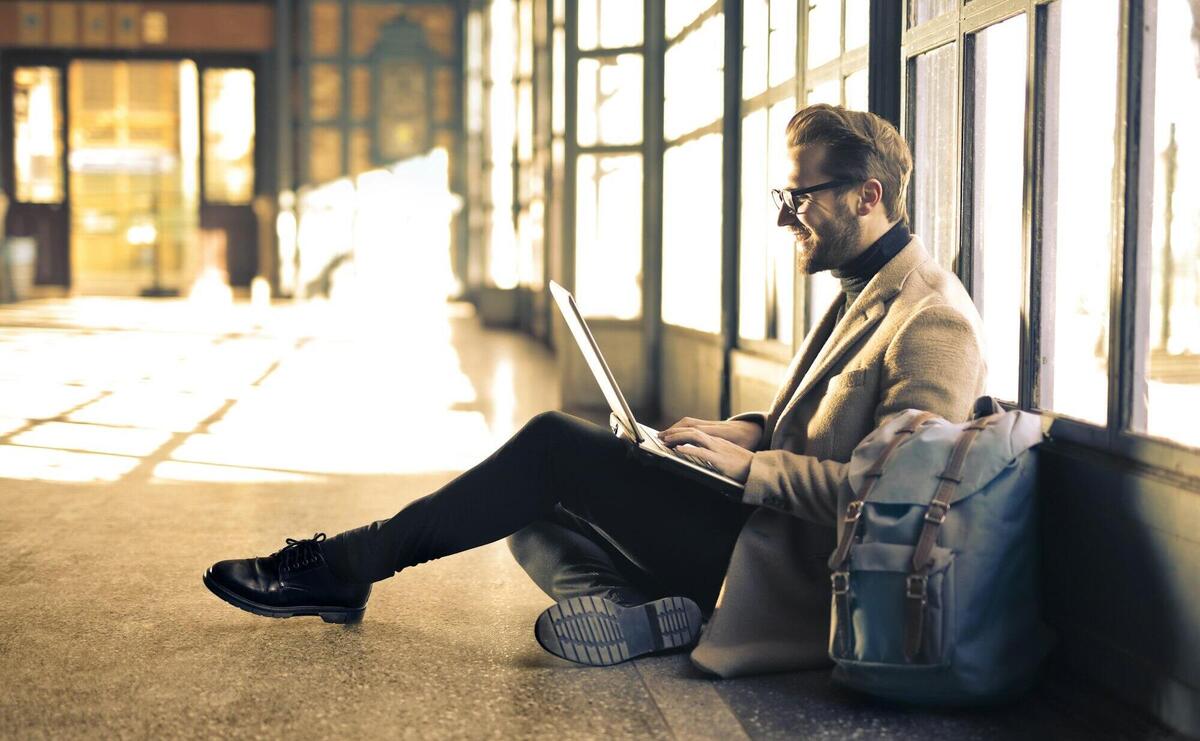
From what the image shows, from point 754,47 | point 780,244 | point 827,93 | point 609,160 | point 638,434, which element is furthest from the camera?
point 609,160

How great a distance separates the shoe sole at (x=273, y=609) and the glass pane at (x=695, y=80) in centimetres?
358

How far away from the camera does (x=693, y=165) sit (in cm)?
695

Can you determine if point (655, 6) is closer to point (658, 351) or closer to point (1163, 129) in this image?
point (658, 351)

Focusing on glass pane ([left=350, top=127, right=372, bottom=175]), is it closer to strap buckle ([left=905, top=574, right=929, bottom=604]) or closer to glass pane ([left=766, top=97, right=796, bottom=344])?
glass pane ([left=766, top=97, right=796, bottom=344])

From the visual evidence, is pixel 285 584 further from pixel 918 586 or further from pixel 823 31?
pixel 823 31

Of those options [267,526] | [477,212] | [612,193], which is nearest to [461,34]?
[477,212]

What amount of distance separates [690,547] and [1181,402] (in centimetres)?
93

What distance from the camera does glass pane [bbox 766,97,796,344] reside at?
523 centimetres

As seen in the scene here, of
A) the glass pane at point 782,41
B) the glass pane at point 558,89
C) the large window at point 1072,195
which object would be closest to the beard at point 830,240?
the large window at point 1072,195

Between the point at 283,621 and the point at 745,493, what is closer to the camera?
the point at 745,493

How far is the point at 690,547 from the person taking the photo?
2859 mm

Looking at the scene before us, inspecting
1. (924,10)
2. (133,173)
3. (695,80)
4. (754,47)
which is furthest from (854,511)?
(133,173)

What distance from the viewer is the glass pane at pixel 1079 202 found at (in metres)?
2.72

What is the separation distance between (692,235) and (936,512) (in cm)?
463
